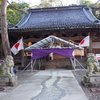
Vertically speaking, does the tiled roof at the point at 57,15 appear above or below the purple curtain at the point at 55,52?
above

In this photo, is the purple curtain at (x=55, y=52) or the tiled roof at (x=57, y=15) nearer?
the purple curtain at (x=55, y=52)

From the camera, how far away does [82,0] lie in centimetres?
3819

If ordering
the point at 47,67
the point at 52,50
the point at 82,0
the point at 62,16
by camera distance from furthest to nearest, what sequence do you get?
1. the point at 82,0
2. the point at 62,16
3. the point at 47,67
4. the point at 52,50

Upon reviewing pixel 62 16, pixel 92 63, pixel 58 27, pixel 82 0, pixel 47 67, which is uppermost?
pixel 82 0

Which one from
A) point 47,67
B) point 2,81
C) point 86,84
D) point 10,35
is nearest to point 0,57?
point 10,35

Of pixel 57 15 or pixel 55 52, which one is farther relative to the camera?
pixel 57 15

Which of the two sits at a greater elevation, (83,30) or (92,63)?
(83,30)

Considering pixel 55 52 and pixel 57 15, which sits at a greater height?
pixel 57 15

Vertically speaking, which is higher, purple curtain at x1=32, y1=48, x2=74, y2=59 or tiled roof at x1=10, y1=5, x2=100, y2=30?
tiled roof at x1=10, y1=5, x2=100, y2=30

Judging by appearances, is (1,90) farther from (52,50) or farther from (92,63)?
(52,50)

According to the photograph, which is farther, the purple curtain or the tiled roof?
the tiled roof

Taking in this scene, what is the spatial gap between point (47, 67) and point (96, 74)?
27.1 feet

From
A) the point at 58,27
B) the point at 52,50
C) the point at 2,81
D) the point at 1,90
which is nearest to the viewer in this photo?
the point at 1,90

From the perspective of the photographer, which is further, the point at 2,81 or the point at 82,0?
the point at 82,0
